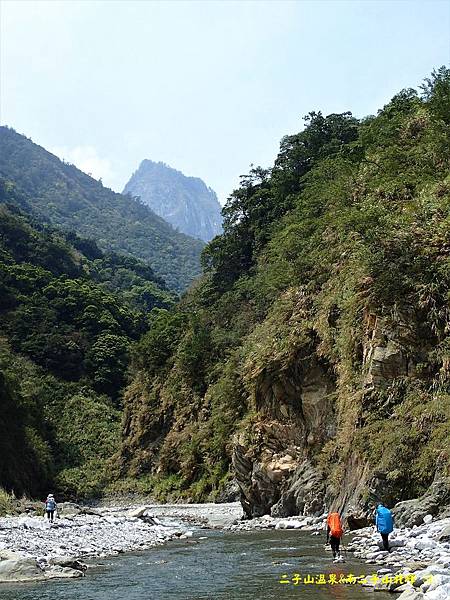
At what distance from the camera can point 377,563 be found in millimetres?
12438

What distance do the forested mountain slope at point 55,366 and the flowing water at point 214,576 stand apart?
1271 inches

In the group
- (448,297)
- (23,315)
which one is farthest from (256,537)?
(23,315)

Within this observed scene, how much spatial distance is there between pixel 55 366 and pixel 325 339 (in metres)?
47.3

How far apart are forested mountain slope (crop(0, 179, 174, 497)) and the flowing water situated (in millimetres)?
32274

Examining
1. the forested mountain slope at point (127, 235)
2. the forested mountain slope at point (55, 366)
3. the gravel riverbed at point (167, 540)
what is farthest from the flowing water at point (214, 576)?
the forested mountain slope at point (127, 235)

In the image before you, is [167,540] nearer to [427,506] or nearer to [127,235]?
[427,506]

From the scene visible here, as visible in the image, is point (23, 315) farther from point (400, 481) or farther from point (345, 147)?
point (400, 481)

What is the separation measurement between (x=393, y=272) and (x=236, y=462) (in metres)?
13.1

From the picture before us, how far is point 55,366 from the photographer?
67.9 metres

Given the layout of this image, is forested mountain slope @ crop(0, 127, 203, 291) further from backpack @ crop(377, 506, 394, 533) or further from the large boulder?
backpack @ crop(377, 506, 394, 533)

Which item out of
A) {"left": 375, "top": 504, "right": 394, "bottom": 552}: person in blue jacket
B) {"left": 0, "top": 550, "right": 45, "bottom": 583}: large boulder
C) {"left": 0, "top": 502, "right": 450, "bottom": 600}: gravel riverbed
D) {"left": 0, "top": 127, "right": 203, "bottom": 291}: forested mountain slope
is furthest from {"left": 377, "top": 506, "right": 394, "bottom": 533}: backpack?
{"left": 0, "top": 127, "right": 203, "bottom": 291}: forested mountain slope

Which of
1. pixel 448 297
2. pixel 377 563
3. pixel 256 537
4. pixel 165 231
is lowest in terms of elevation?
pixel 256 537

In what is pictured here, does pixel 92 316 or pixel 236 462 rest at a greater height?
pixel 92 316

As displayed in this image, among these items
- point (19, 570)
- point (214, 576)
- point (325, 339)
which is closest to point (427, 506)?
point (214, 576)
